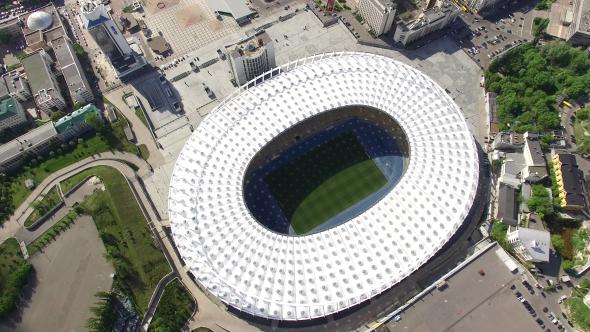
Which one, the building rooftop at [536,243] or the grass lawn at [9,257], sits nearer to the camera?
the building rooftop at [536,243]

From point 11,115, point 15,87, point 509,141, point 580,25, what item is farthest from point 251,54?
point 580,25

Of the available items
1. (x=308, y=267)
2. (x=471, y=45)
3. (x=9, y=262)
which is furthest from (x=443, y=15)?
(x=9, y=262)

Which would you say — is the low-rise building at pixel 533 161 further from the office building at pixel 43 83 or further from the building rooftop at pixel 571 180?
the office building at pixel 43 83

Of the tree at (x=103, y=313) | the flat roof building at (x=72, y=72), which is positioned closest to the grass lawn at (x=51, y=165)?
the flat roof building at (x=72, y=72)

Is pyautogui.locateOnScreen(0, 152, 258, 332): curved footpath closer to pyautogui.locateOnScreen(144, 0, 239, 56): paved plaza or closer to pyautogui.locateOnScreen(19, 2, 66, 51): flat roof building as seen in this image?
pyautogui.locateOnScreen(144, 0, 239, 56): paved plaza

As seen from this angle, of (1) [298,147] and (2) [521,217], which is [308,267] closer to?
(1) [298,147]

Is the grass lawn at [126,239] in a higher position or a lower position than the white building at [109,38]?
lower
